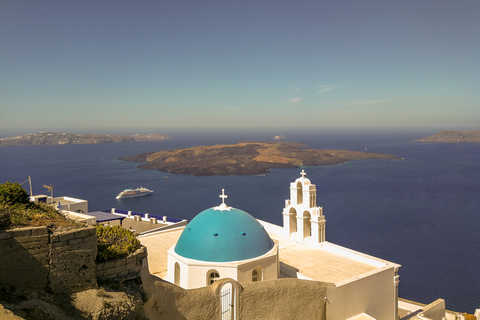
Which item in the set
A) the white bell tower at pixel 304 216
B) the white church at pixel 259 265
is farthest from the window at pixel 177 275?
the white bell tower at pixel 304 216

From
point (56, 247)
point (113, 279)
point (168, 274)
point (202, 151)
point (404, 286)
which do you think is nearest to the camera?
point (56, 247)

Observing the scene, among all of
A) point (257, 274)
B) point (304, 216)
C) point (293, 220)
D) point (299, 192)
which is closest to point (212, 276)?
point (257, 274)

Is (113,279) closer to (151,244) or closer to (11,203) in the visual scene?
(11,203)

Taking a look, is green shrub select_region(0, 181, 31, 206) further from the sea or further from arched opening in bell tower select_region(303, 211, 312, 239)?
the sea

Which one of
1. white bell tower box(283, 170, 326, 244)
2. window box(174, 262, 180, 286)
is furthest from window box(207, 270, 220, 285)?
white bell tower box(283, 170, 326, 244)

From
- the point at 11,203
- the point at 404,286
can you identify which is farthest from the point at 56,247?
the point at 404,286
